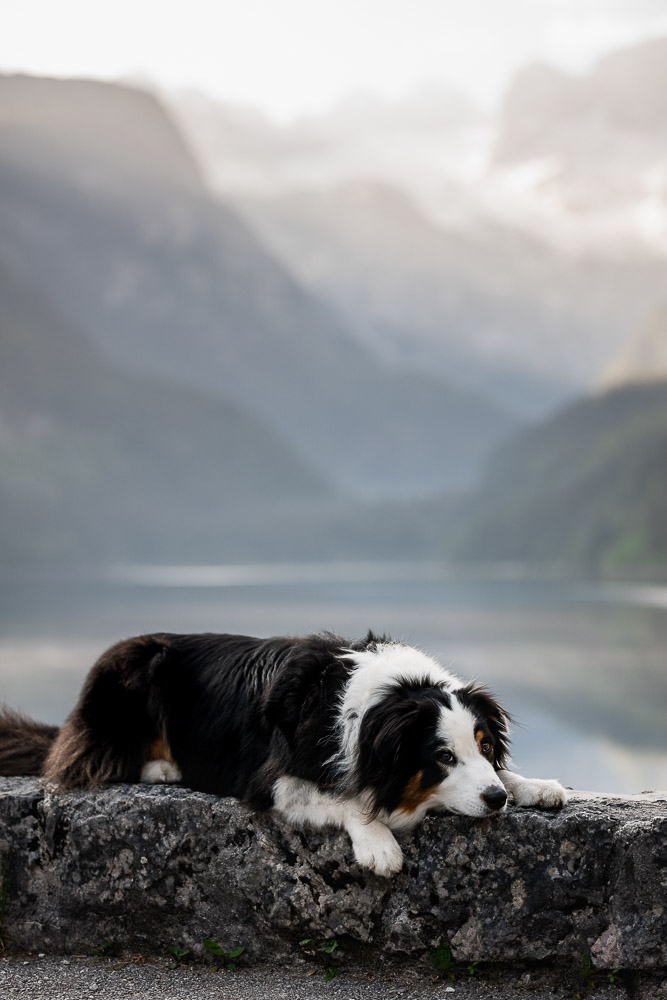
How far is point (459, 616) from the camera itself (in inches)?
3000

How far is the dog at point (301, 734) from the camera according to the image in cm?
482

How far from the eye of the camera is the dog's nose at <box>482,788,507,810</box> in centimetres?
467

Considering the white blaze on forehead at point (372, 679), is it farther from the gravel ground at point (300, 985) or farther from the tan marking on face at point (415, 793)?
the gravel ground at point (300, 985)

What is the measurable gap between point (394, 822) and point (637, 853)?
1156 mm

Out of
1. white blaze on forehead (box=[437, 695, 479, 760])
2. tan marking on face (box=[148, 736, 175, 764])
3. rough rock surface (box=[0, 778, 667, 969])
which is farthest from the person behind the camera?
tan marking on face (box=[148, 736, 175, 764])

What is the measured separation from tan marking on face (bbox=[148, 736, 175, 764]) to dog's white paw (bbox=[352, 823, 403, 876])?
1.27 metres

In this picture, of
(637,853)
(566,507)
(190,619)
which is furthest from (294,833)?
(566,507)

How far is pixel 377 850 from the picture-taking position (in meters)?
4.82

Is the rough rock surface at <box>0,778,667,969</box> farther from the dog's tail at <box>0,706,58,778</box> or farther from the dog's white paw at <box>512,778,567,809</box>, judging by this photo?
the dog's tail at <box>0,706,58,778</box>

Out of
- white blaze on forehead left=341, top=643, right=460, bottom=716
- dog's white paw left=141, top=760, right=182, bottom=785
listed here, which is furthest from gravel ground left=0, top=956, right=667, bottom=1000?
white blaze on forehead left=341, top=643, right=460, bottom=716

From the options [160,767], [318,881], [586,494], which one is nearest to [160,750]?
[160,767]

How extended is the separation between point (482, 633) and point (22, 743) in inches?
2328

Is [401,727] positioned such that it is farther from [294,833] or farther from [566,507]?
[566,507]

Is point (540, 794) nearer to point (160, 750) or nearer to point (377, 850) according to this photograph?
point (377, 850)
